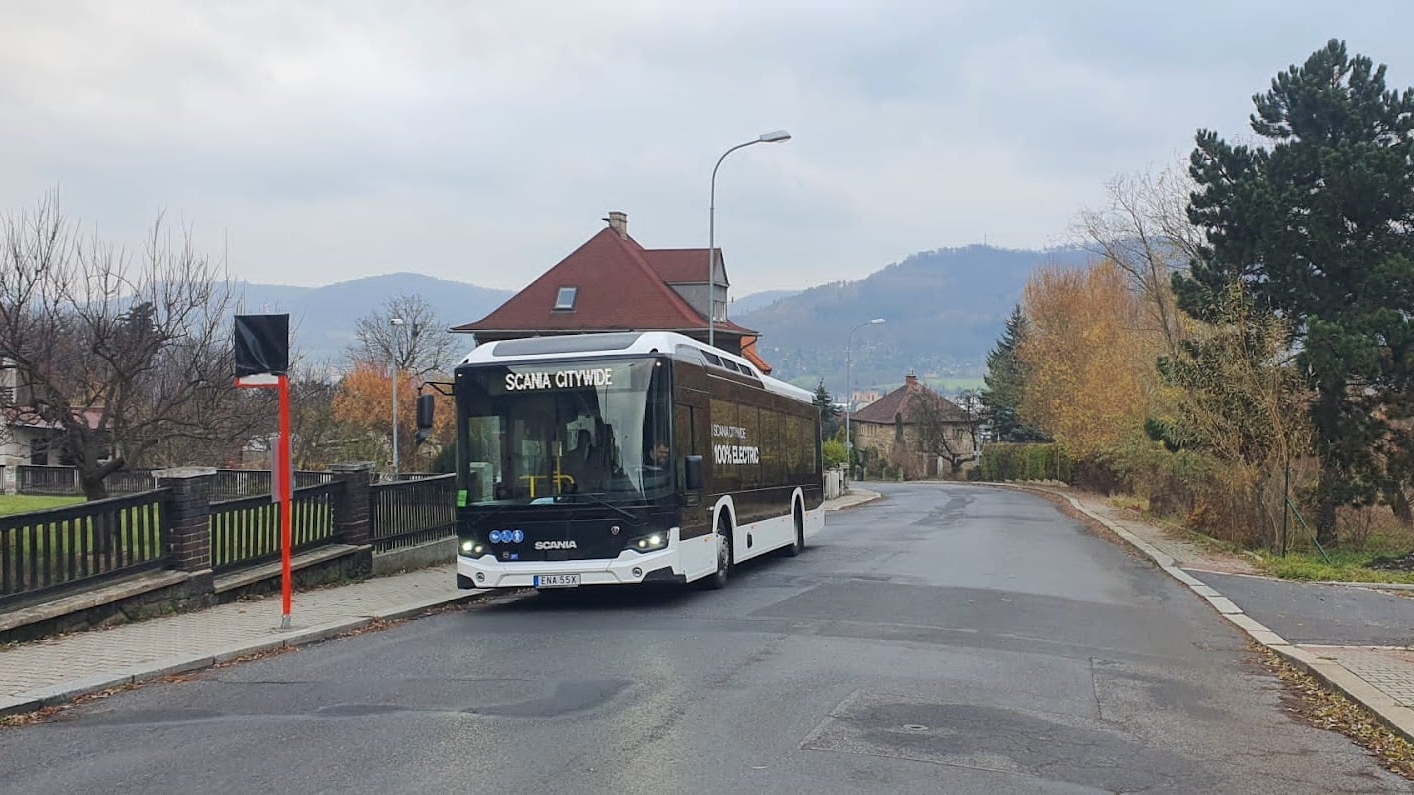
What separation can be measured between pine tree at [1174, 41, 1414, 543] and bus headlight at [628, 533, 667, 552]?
15.1 metres

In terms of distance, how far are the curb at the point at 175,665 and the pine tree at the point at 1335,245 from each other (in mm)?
18004

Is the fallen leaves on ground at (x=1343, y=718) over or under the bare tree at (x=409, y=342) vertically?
under

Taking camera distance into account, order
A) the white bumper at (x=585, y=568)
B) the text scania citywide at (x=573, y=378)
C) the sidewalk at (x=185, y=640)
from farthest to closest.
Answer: the text scania citywide at (x=573, y=378)
the white bumper at (x=585, y=568)
the sidewalk at (x=185, y=640)

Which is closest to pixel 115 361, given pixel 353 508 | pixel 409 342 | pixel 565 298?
pixel 353 508

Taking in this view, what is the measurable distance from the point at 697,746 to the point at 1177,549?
63.2 feet

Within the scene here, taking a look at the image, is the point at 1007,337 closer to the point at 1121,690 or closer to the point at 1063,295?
the point at 1063,295

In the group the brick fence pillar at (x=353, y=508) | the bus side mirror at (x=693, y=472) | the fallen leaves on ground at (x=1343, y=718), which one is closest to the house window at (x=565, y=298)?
the brick fence pillar at (x=353, y=508)

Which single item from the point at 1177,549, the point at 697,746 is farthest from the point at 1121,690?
the point at 1177,549

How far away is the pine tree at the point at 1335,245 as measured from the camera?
22.6 m

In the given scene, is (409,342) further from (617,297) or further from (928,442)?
(928,442)

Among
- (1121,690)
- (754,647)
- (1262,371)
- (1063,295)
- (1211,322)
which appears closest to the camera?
(1121,690)

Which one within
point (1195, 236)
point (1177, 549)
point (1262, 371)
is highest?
point (1195, 236)

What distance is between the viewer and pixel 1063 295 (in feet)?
183

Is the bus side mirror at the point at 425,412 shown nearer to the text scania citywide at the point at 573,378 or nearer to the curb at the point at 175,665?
the text scania citywide at the point at 573,378
